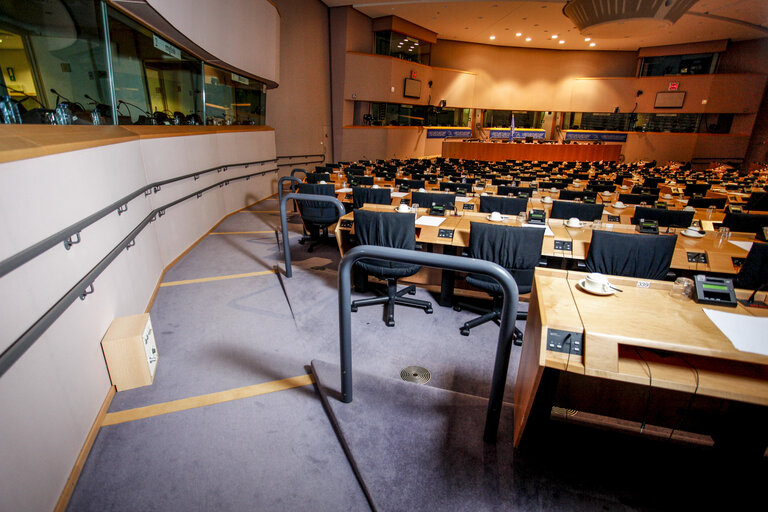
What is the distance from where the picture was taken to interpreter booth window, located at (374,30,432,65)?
1359 centimetres

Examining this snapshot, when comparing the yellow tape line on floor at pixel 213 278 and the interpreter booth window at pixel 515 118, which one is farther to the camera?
the interpreter booth window at pixel 515 118

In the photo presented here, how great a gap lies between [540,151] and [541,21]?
5.14m

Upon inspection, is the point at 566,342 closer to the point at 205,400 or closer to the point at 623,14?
the point at 205,400

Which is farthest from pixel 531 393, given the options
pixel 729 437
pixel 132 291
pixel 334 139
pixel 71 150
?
pixel 334 139

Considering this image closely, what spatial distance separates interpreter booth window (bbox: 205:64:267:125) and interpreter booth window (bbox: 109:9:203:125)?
361 millimetres

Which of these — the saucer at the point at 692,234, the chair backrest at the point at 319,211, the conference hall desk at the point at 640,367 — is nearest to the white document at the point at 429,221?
the chair backrest at the point at 319,211

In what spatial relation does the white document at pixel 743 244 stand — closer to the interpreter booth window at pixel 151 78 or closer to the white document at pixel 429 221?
the white document at pixel 429 221

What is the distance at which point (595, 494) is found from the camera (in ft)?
4.67

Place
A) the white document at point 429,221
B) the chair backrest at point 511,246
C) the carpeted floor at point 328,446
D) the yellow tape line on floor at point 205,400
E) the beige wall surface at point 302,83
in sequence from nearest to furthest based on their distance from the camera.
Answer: the carpeted floor at point 328,446 → the yellow tape line on floor at point 205,400 → the chair backrest at point 511,246 → the white document at point 429,221 → the beige wall surface at point 302,83

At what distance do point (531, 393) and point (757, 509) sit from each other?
3.19ft

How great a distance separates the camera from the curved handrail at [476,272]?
4.15 feet

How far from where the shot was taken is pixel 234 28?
6.27m

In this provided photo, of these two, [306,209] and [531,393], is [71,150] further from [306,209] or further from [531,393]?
[306,209]

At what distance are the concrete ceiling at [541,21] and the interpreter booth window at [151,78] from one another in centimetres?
771
